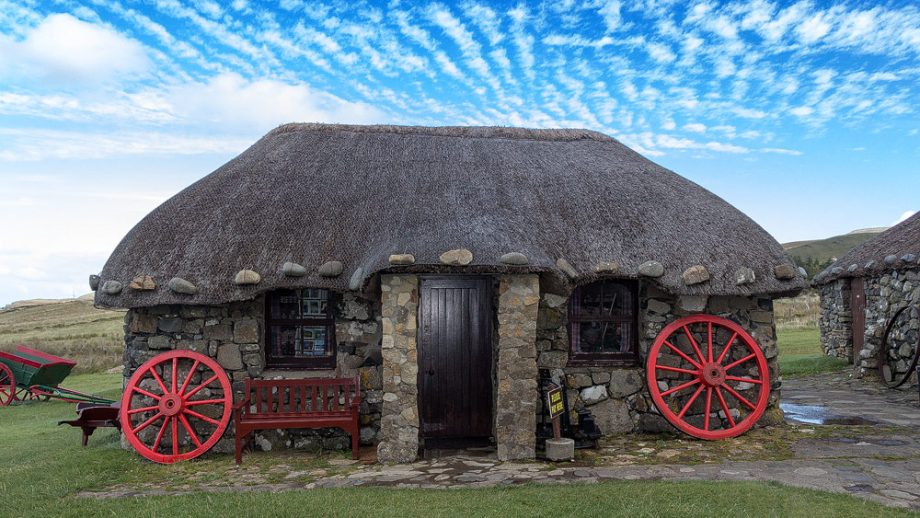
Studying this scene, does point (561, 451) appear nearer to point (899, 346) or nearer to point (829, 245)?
point (899, 346)

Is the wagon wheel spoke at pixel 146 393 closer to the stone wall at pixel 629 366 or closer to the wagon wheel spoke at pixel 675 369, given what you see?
the stone wall at pixel 629 366

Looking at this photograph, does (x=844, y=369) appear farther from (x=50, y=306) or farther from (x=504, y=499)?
(x=50, y=306)

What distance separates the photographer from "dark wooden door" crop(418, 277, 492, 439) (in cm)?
860

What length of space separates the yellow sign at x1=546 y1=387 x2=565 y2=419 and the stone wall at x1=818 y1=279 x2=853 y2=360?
1175 centimetres

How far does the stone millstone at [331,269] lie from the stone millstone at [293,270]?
207 millimetres

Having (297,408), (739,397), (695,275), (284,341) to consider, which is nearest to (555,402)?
(695,275)

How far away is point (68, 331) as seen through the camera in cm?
2958

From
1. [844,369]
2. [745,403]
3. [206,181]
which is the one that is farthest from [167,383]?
[844,369]

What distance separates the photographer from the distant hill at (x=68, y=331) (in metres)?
21.7

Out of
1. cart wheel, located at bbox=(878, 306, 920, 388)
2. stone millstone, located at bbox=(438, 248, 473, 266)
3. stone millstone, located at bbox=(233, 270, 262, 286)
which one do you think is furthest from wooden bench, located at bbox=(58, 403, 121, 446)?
cart wheel, located at bbox=(878, 306, 920, 388)

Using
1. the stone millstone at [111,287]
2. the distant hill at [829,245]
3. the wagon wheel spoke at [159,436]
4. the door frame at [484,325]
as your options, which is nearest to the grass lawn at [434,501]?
the wagon wheel spoke at [159,436]

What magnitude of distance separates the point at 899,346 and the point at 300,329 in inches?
464

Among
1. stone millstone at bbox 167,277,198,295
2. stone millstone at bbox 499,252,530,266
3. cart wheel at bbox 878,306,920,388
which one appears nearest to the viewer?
stone millstone at bbox 499,252,530,266

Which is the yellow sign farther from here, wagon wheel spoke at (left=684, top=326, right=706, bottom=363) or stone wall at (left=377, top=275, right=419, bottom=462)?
wagon wheel spoke at (left=684, top=326, right=706, bottom=363)
